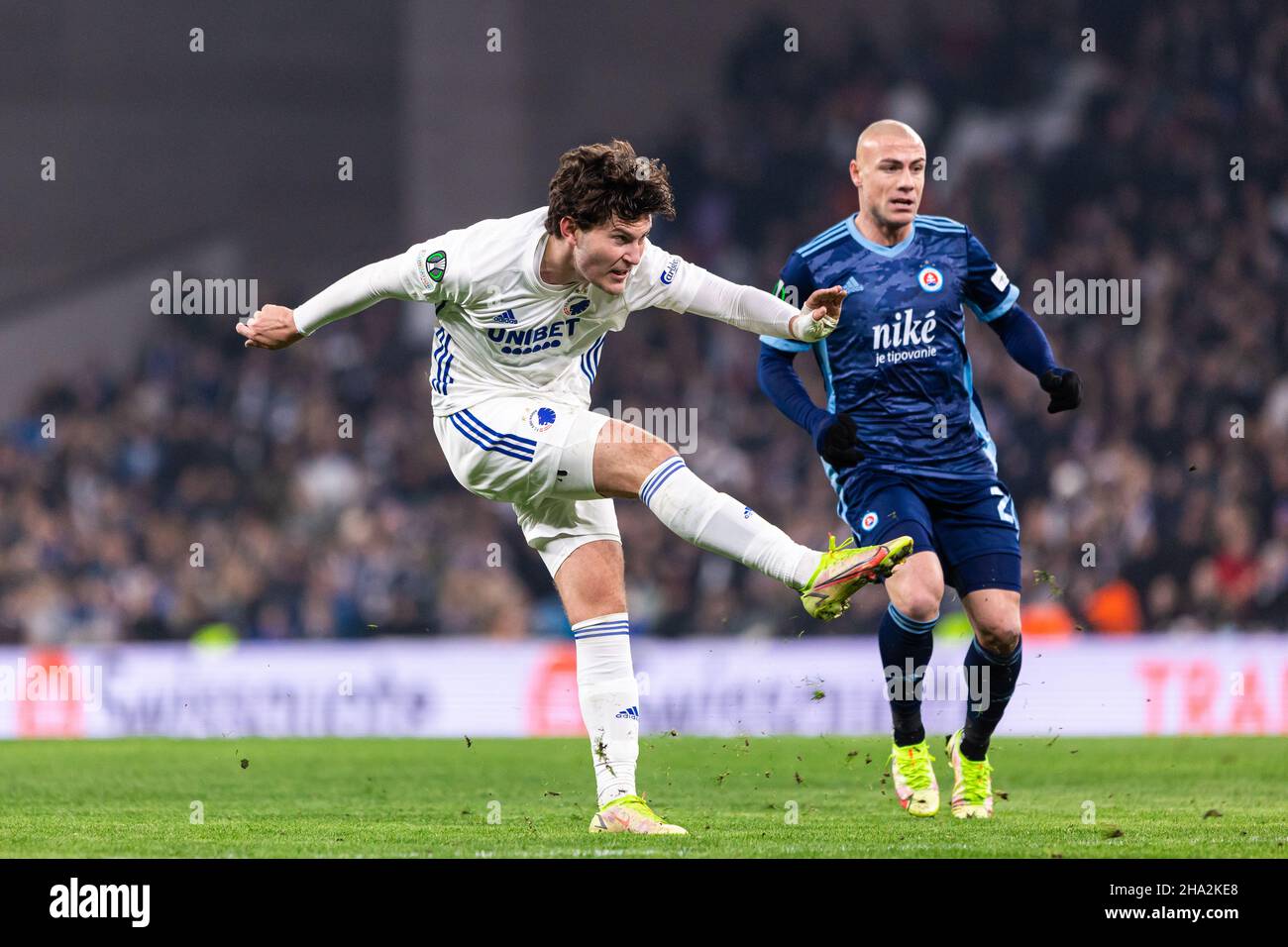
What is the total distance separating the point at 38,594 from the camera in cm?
1733

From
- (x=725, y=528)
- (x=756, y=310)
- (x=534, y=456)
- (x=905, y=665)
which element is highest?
(x=756, y=310)

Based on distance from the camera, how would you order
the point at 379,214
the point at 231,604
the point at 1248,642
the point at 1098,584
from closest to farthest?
the point at 1248,642
the point at 1098,584
the point at 231,604
the point at 379,214

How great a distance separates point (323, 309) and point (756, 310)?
1.54 metres

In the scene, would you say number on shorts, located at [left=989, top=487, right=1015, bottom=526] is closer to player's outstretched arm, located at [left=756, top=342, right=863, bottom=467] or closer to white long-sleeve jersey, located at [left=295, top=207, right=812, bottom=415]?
player's outstretched arm, located at [left=756, top=342, right=863, bottom=467]

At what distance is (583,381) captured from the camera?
6625 mm

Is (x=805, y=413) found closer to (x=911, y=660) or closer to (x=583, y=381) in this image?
(x=583, y=381)

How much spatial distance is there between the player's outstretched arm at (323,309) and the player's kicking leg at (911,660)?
2.33 m

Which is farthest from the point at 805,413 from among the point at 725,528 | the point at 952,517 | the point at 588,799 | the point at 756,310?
the point at 588,799

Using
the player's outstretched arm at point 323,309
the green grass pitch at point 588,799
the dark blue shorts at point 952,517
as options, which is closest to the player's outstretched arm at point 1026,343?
the dark blue shorts at point 952,517

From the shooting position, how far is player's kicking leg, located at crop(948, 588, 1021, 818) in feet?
23.3

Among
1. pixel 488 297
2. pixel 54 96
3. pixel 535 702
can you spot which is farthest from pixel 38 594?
pixel 488 297

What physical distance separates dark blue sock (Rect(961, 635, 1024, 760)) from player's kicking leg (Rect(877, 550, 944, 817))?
0.65ft
